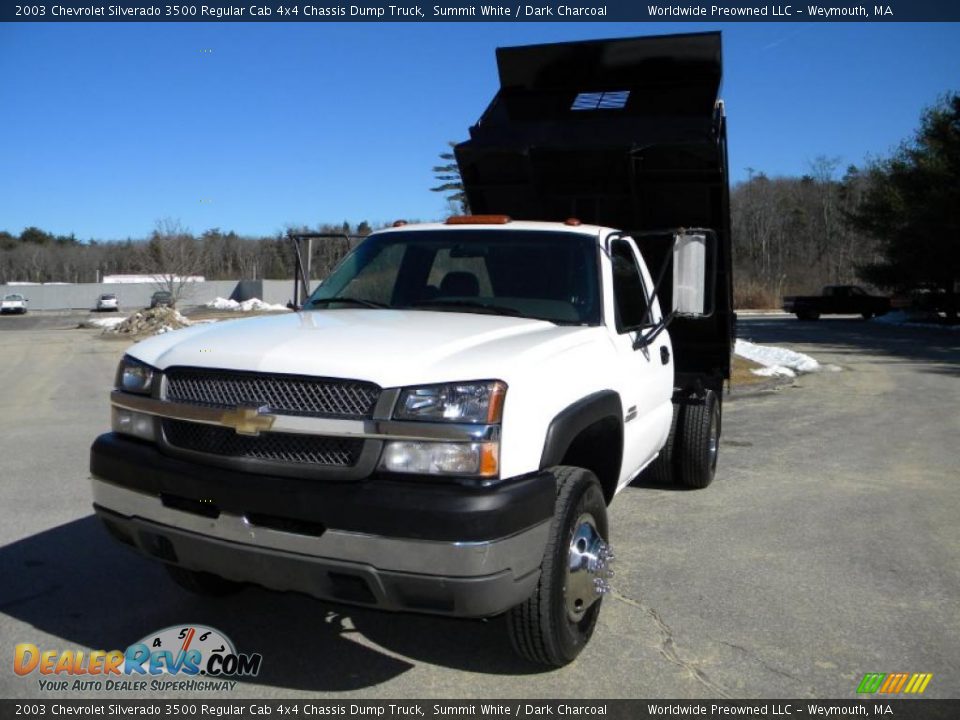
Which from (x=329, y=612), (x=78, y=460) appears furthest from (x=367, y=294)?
(x=78, y=460)

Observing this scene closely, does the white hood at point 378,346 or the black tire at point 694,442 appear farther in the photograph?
the black tire at point 694,442

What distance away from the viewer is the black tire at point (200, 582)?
424 cm

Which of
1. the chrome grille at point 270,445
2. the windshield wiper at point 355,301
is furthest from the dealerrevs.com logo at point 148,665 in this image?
the windshield wiper at point 355,301

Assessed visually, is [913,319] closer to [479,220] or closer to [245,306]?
[245,306]

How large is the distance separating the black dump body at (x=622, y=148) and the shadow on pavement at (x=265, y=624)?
3.66m

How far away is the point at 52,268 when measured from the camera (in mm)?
104938

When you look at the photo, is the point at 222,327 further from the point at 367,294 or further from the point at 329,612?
the point at 329,612

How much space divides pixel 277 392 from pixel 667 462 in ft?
13.8

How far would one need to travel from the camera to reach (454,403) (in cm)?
313

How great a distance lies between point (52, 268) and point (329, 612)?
114029 mm

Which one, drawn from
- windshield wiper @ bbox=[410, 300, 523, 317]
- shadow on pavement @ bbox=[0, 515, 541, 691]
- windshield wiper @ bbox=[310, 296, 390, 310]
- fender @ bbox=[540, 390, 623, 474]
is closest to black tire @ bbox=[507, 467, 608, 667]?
fender @ bbox=[540, 390, 623, 474]

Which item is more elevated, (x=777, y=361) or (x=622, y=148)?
(x=622, y=148)

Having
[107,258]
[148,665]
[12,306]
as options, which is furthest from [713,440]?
[107,258]

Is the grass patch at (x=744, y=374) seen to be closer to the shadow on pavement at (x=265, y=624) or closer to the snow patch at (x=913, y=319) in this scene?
the shadow on pavement at (x=265, y=624)
